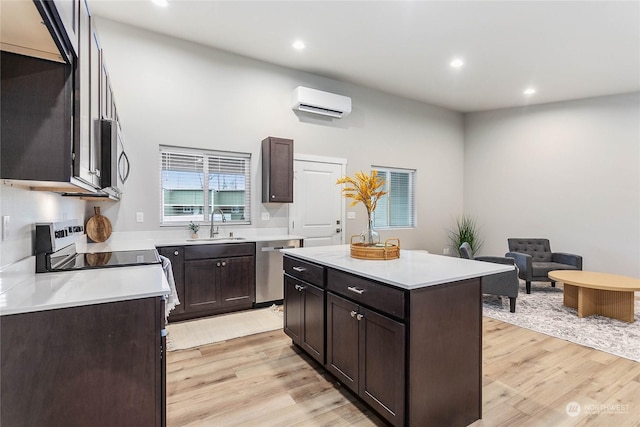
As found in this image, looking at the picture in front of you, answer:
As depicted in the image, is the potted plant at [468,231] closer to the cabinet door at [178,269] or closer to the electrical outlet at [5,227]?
the cabinet door at [178,269]

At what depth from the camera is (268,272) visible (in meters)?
4.21

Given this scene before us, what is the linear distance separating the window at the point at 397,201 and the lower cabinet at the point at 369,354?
158 inches

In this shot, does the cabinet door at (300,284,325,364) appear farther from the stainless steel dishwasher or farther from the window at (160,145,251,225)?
the window at (160,145,251,225)

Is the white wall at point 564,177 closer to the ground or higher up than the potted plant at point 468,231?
higher up

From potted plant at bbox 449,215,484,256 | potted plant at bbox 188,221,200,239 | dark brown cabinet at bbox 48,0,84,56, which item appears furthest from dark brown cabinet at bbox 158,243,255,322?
potted plant at bbox 449,215,484,256

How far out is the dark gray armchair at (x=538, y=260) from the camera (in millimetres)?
4891

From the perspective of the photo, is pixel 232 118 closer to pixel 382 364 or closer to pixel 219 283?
pixel 219 283

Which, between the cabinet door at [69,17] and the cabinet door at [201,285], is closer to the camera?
the cabinet door at [69,17]

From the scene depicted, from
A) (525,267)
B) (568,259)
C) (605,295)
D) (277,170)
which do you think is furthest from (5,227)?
(568,259)

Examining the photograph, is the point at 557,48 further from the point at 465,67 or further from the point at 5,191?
the point at 5,191

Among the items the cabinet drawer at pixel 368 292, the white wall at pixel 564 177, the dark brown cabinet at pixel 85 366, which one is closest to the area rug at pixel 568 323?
the white wall at pixel 564 177

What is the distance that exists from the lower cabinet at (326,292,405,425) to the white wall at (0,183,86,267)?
178cm

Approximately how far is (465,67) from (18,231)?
17.7ft

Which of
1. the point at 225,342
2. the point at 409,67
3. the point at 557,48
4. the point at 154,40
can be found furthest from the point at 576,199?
the point at 154,40
